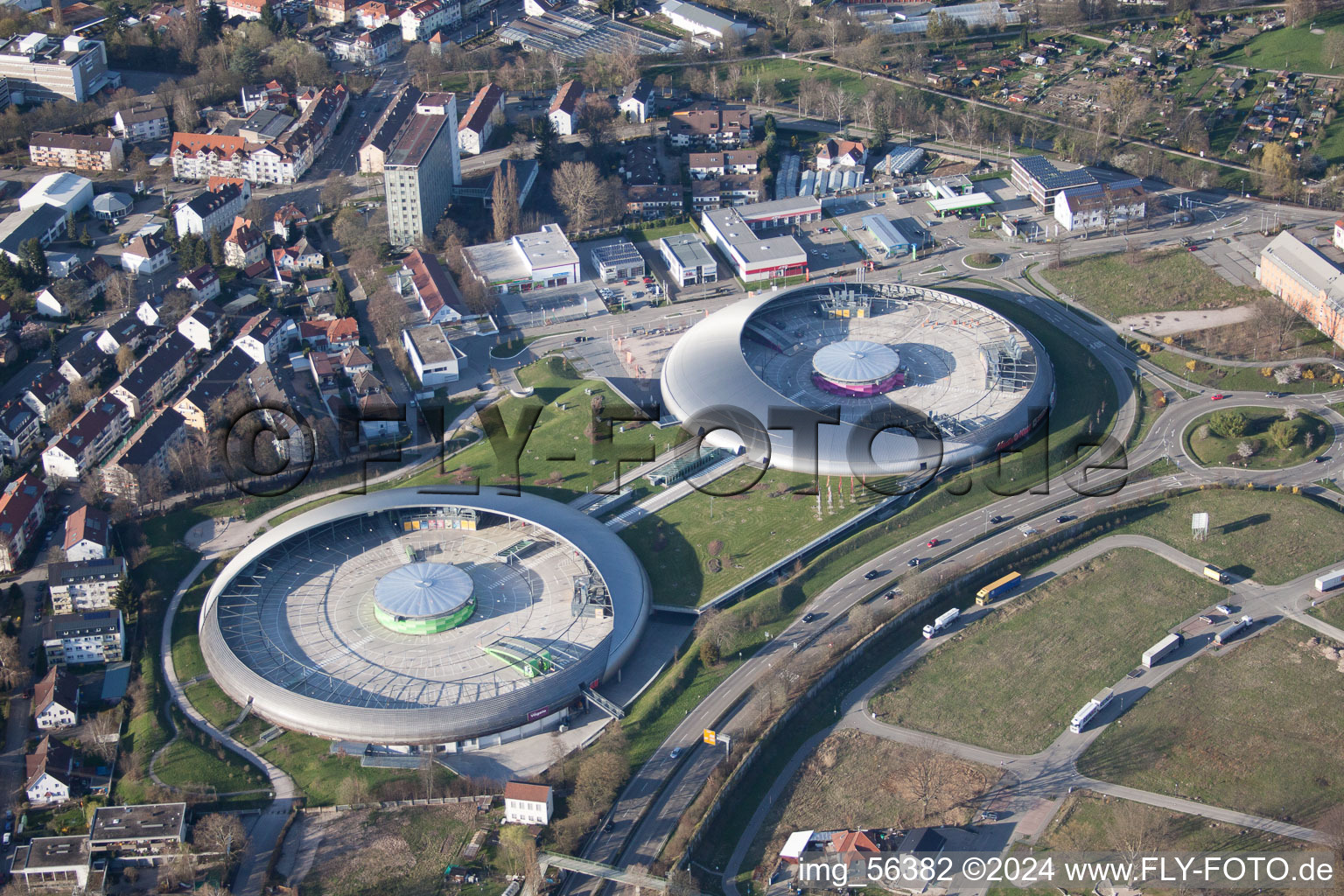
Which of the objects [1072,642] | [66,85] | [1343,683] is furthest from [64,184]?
[1343,683]

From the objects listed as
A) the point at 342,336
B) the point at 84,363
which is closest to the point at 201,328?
the point at 84,363

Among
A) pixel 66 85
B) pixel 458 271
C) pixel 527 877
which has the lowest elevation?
pixel 527 877

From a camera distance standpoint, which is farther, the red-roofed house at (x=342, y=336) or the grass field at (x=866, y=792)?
the red-roofed house at (x=342, y=336)

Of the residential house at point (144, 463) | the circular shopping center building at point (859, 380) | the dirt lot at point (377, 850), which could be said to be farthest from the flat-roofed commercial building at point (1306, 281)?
the residential house at point (144, 463)

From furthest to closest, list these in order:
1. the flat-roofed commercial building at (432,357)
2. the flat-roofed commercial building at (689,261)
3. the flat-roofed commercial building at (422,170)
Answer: the flat-roofed commercial building at (422,170)
the flat-roofed commercial building at (689,261)
the flat-roofed commercial building at (432,357)

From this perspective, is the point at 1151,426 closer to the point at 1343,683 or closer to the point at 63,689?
the point at 1343,683

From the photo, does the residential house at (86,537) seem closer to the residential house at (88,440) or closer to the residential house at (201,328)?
the residential house at (88,440)
